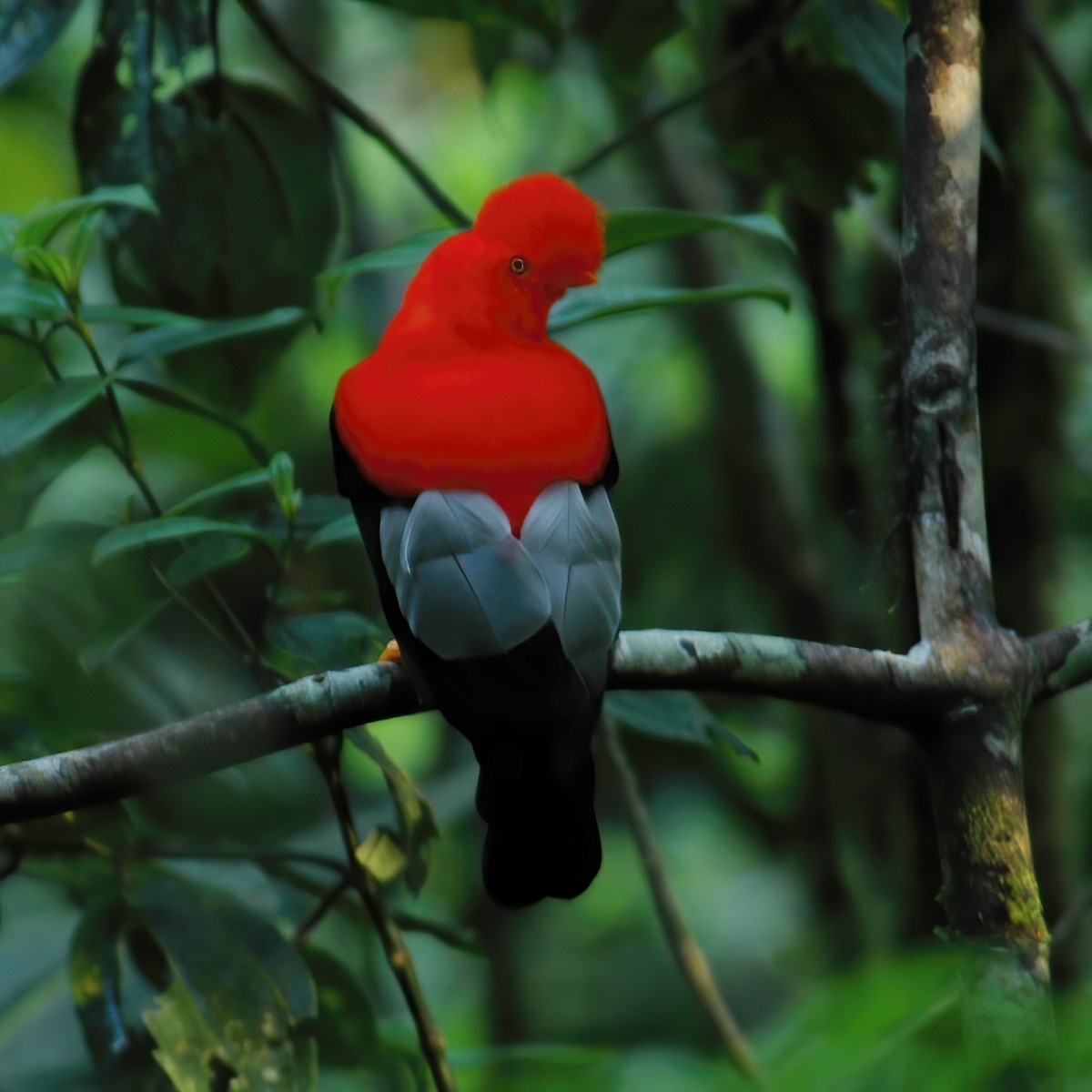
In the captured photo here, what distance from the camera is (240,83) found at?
86.4 inches

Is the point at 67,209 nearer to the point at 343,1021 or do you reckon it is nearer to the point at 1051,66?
the point at 343,1021

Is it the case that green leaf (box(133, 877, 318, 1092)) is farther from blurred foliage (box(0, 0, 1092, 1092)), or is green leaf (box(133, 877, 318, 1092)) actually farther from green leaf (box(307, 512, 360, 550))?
green leaf (box(307, 512, 360, 550))

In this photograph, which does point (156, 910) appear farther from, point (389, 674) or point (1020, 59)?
point (1020, 59)

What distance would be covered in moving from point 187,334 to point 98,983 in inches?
33.0

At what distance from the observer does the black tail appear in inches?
55.6

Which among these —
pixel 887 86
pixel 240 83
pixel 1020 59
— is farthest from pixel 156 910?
pixel 1020 59

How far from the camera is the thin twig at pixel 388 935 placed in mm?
1664

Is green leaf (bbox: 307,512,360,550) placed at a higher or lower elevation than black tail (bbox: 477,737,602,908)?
higher

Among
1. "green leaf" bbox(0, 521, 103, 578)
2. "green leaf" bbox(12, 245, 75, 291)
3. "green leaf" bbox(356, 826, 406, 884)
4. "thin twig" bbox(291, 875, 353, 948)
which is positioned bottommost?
"thin twig" bbox(291, 875, 353, 948)

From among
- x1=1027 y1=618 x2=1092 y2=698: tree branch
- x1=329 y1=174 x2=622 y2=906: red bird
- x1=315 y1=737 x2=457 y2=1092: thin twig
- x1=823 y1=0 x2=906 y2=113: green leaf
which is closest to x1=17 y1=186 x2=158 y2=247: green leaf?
x1=329 y1=174 x2=622 y2=906: red bird

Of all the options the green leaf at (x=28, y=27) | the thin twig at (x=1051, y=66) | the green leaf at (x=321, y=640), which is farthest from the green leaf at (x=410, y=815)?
the thin twig at (x=1051, y=66)

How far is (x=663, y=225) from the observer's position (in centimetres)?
174

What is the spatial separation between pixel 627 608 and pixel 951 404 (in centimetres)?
210

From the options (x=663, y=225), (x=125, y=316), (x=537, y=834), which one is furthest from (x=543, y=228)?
(x=537, y=834)
